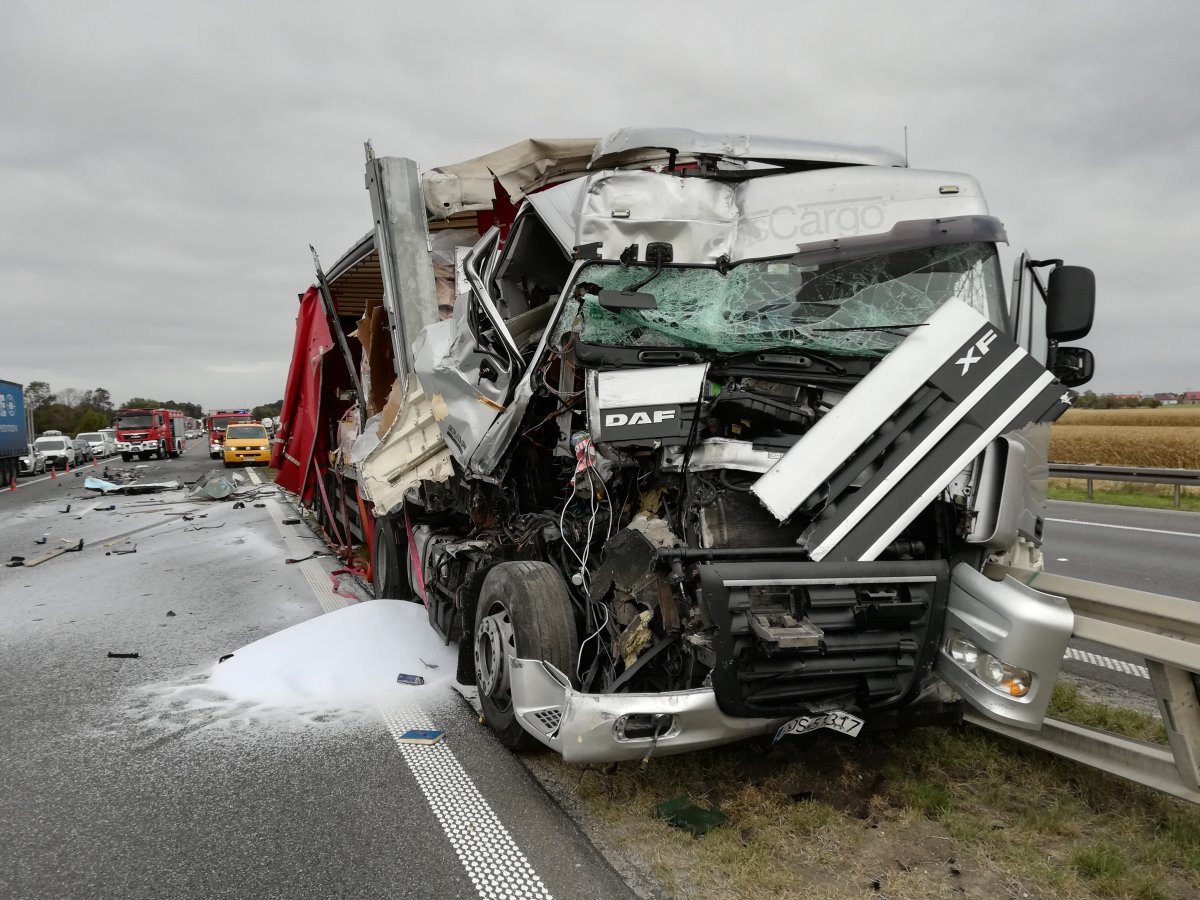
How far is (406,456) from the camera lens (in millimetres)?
5684

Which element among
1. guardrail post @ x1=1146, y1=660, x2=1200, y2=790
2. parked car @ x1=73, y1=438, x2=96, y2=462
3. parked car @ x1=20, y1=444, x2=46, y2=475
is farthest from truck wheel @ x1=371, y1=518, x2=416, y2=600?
parked car @ x1=73, y1=438, x2=96, y2=462

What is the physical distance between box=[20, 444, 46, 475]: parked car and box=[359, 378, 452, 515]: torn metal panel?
31906 millimetres

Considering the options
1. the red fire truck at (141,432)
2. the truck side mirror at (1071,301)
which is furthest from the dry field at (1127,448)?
the red fire truck at (141,432)

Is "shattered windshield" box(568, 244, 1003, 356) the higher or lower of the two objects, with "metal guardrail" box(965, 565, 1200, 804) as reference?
higher

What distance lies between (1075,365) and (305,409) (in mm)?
7947

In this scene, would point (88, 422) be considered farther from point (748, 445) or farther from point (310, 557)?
point (748, 445)

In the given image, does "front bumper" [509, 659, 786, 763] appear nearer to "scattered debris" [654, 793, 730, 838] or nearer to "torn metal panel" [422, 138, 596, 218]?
"scattered debris" [654, 793, 730, 838]

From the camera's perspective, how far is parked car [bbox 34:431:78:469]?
32.9m

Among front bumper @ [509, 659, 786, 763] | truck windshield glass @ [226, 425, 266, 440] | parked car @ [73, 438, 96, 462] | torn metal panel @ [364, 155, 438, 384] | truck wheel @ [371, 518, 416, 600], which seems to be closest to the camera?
front bumper @ [509, 659, 786, 763]

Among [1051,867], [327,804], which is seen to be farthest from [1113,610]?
[327,804]

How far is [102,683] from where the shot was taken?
16.8 feet

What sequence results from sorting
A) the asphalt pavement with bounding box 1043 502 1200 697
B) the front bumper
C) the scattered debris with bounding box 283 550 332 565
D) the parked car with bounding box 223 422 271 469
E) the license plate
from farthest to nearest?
the parked car with bounding box 223 422 271 469
the scattered debris with bounding box 283 550 332 565
the asphalt pavement with bounding box 1043 502 1200 697
the license plate
the front bumper

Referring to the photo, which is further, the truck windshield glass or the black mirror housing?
the truck windshield glass

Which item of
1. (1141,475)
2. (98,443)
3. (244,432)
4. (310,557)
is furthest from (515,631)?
(98,443)
